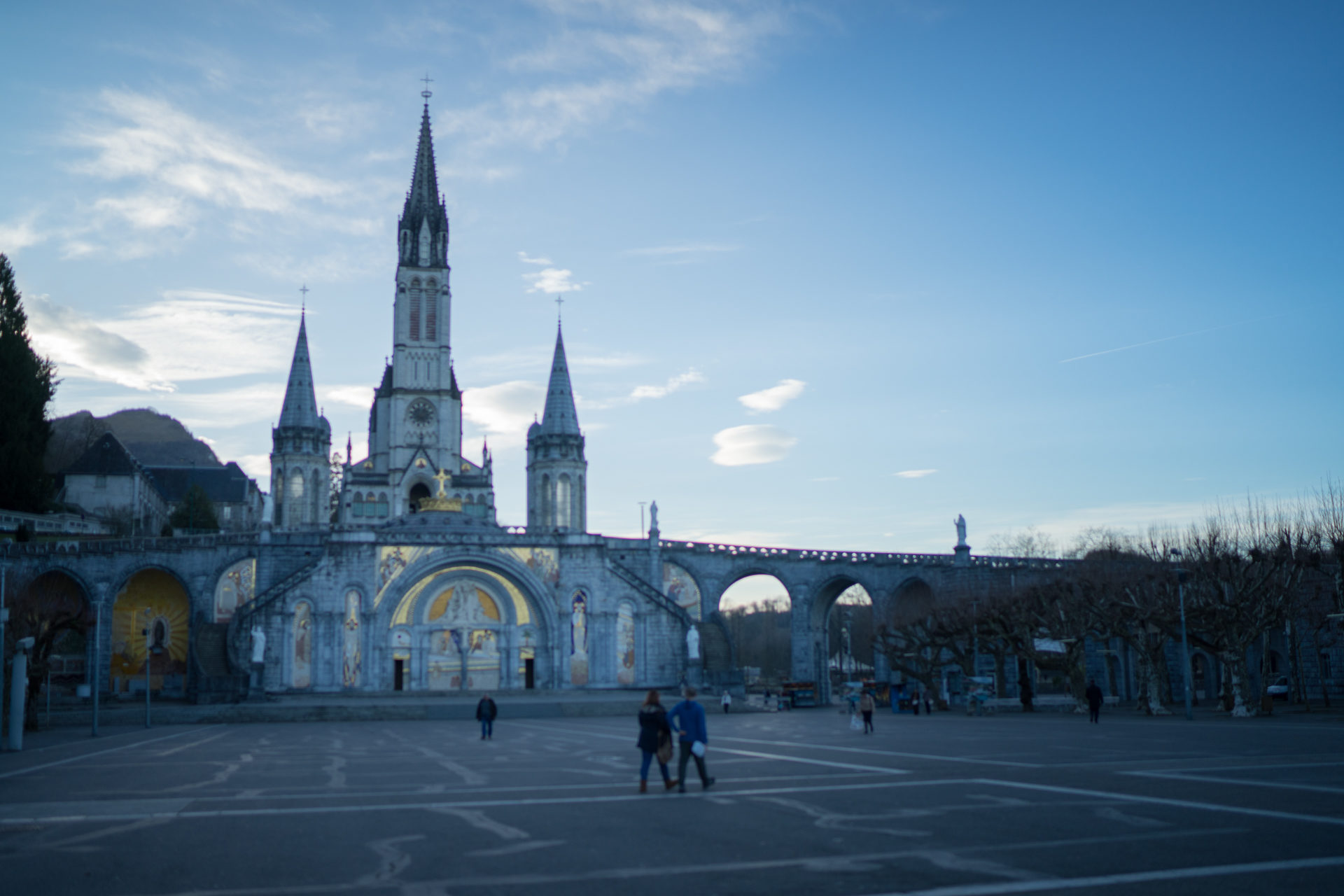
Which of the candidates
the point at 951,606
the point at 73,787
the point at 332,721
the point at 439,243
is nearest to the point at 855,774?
the point at 73,787

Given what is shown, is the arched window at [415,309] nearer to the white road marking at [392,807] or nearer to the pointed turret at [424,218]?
the pointed turret at [424,218]

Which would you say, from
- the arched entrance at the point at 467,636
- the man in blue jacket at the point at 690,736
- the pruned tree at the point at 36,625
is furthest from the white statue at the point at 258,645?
the man in blue jacket at the point at 690,736

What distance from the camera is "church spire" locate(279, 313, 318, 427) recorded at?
3201 inches

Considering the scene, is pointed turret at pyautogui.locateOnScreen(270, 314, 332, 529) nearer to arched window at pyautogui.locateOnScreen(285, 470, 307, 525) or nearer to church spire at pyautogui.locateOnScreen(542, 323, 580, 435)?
arched window at pyautogui.locateOnScreen(285, 470, 307, 525)

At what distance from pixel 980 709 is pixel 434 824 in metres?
34.4

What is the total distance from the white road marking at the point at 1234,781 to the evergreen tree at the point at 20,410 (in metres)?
62.5

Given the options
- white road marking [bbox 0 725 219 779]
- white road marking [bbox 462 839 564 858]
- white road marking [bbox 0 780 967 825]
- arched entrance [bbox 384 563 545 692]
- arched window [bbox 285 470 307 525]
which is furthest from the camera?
arched window [bbox 285 470 307 525]

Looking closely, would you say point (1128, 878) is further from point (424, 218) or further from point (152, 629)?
point (424, 218)

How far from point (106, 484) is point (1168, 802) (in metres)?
85.0

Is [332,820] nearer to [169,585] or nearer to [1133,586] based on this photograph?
[1133,586]

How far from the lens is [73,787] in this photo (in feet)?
52.2

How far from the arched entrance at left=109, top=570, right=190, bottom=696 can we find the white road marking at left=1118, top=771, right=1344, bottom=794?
53656 millimetres

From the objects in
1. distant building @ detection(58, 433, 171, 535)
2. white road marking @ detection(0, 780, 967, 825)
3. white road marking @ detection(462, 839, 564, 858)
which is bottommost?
white road marking @ detection(0, 780, 967, 825)

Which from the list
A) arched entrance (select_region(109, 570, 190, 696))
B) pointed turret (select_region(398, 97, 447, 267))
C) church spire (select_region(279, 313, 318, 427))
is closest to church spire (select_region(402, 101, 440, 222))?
pointed turret (select_region(398, 97, 447, 267))
